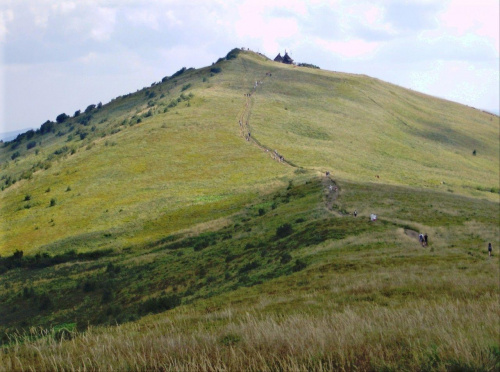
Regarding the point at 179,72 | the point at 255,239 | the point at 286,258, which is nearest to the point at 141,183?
the point at 255,239

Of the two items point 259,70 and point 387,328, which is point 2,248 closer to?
point 387,328

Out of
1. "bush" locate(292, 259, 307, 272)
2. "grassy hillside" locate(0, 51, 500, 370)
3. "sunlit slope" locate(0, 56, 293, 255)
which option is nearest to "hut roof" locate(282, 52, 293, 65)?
"grassy hillside" locate(0, 51, 500, 370)

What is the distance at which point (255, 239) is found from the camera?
34469 millimetres

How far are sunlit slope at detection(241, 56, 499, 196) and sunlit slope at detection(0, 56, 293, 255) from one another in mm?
8536

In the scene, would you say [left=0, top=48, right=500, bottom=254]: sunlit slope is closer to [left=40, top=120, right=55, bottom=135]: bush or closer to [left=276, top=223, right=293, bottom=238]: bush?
[left=40, top=120, right=55, bottom=135]: bush

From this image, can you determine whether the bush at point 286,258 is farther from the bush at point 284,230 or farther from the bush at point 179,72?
the bush at point 179,72

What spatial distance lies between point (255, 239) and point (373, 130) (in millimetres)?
78009

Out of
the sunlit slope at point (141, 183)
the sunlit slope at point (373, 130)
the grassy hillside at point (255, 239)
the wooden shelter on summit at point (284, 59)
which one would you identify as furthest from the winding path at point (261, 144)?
the wooden shelter on summit at point (284, 59)

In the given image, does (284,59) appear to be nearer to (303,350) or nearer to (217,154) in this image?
(217,154)

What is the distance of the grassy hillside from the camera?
20.3ft

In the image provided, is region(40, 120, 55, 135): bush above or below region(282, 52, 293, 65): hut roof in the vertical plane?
below

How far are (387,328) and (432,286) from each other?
7936 mm

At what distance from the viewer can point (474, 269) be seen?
63.6ft

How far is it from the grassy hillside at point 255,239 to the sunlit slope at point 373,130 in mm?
706
